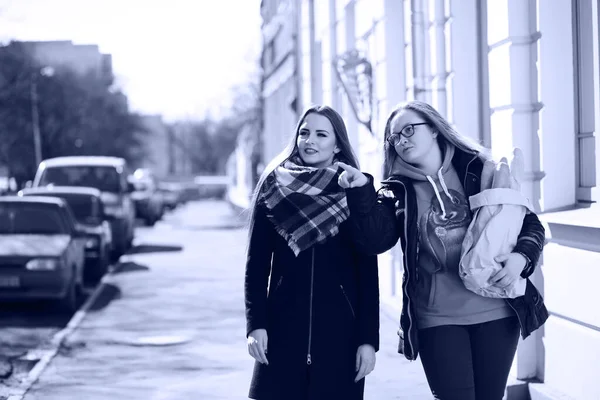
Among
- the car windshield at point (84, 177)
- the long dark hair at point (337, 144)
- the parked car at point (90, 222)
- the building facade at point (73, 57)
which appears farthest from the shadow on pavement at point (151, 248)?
the long dark hair at point (337, 144)

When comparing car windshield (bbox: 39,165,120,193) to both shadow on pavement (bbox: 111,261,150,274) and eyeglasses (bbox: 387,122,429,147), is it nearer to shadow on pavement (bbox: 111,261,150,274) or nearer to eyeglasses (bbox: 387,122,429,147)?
shadow on pavement (bbox: 111,261,150,274)

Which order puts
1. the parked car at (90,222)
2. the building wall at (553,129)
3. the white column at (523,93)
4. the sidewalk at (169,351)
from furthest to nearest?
the parked car at (90,222) → the sidewalk at (169,351) → the white column at (523,93) → the building wall at (553,129)

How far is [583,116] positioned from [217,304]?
25.4 feet

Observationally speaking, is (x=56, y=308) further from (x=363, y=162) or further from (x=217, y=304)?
(x=363, y=162)

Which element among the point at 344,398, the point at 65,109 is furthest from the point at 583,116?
the point at 65,109

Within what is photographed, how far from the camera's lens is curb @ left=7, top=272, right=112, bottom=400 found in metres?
7.66

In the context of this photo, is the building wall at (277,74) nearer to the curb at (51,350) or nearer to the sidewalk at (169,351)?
the sidewalk at (169,351)

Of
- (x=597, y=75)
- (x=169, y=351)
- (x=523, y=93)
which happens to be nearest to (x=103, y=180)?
(x=169, y=351)

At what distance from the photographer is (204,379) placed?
7863 millimetres

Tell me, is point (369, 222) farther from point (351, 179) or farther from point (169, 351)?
point (169, 351)

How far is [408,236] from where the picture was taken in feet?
12.3

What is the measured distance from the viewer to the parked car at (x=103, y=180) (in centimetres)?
1955

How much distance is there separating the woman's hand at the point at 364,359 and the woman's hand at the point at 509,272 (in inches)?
22.3

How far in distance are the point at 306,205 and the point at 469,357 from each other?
85 centimetres
